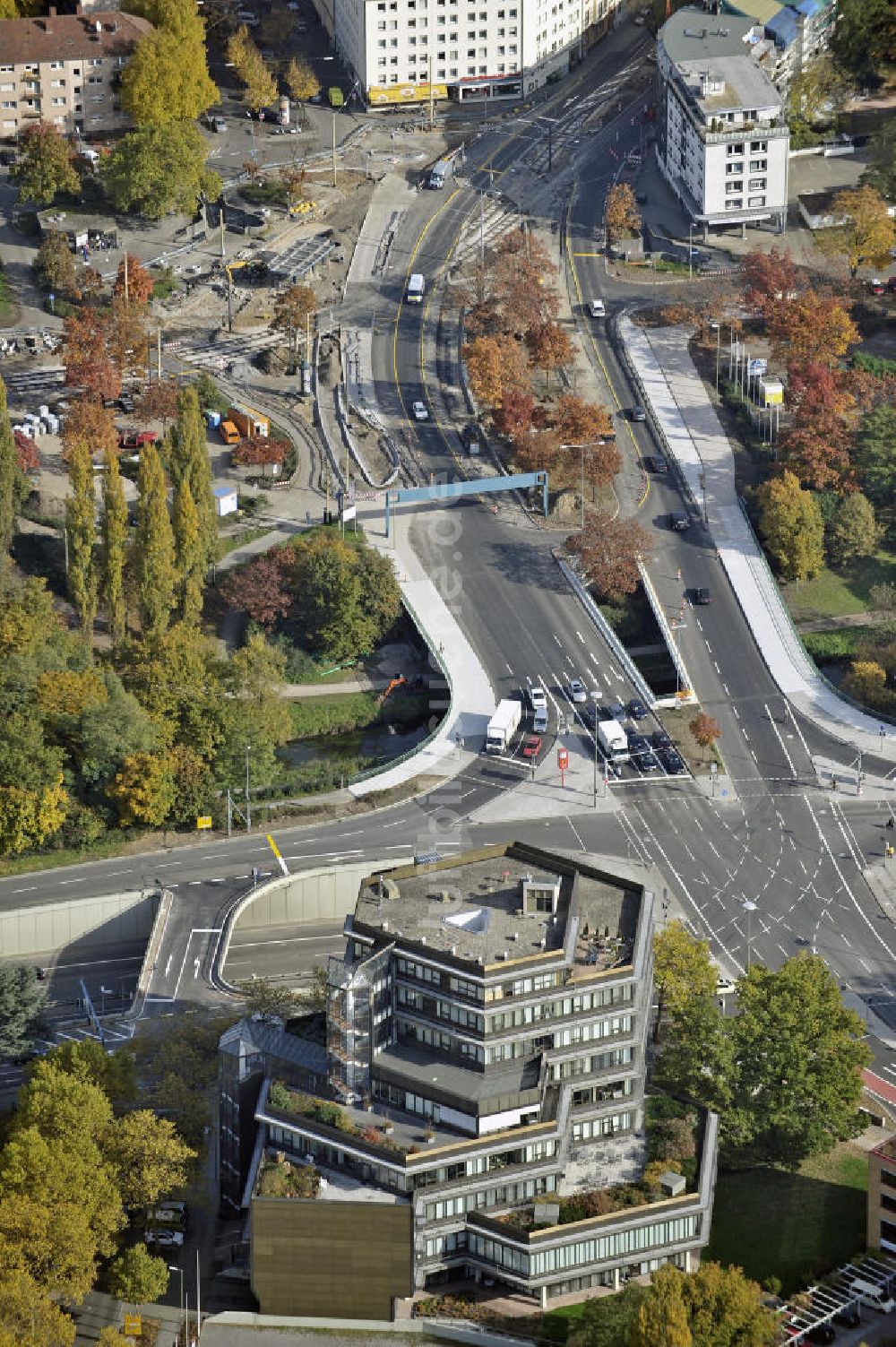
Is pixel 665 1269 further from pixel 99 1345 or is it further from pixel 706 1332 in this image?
pixel 99 1345

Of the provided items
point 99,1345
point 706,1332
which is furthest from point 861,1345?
point 99,1345

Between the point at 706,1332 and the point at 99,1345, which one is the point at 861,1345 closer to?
the point at 706,1332

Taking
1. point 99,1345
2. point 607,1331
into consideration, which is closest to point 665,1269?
point 607,1331

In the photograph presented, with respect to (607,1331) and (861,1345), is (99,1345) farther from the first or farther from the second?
(861,1345)

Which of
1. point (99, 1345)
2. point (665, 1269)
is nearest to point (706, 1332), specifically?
point (665, 1269)

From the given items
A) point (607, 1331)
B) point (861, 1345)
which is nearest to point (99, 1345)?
point (607, 1331)
